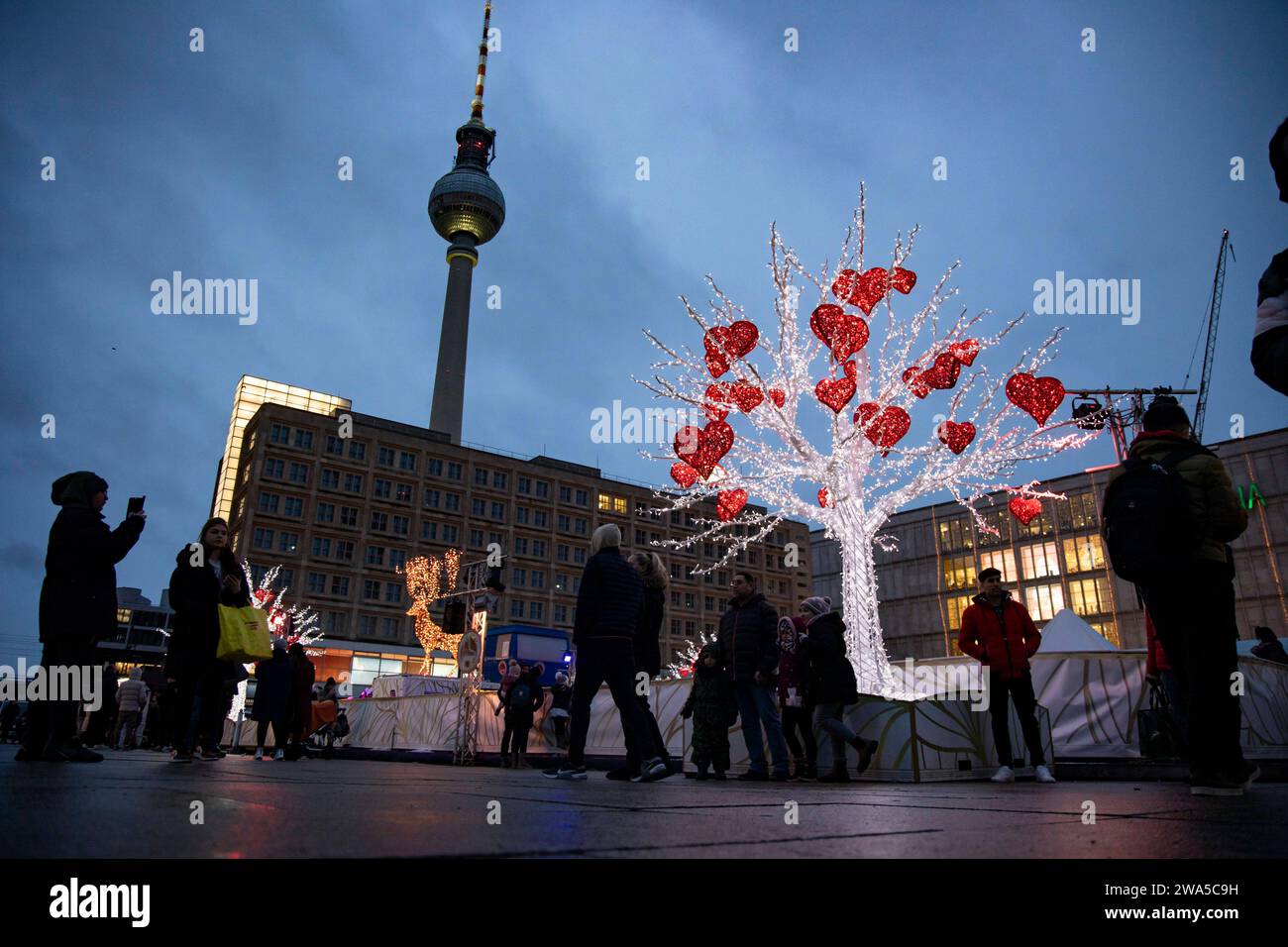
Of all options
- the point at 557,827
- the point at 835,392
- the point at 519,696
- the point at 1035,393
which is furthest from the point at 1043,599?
the point at 557,827

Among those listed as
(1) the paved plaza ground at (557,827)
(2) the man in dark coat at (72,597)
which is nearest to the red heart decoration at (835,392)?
(1) the paved plaza ground at (557,827)

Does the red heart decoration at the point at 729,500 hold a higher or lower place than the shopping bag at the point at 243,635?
higher

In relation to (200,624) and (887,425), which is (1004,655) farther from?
(200,624)

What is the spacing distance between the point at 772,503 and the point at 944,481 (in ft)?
8.14

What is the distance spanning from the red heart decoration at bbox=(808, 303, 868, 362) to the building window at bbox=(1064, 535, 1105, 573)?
1437 inches

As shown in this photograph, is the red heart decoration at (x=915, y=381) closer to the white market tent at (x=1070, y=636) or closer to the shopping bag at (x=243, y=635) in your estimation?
the white market tent at (x=1070, y=636)

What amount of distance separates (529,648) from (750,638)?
21638 millimetres

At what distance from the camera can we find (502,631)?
28109 mm

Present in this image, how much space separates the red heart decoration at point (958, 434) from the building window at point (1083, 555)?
3502cm

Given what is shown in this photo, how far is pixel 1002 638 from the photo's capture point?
629 cm

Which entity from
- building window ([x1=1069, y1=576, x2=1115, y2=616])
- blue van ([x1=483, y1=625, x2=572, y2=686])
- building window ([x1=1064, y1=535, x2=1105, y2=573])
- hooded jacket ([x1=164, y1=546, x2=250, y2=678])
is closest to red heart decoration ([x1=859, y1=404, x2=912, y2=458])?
hooded jacket ([x1=164, y1=546, x2=250, y2=678])

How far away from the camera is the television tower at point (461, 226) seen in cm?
7250
